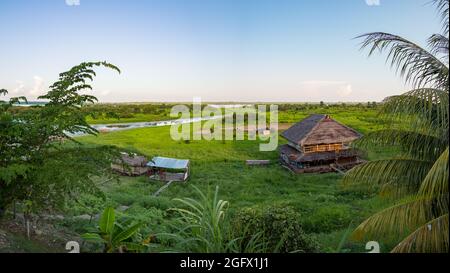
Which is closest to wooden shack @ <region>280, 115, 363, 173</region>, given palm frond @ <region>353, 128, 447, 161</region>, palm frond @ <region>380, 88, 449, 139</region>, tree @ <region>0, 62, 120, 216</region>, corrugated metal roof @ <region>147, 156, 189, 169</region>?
corrugated metal roof @ <region>147, 156, 189, 169</region>

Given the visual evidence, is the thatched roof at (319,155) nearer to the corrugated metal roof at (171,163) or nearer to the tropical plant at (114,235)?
the corrugated metal roof at (171,163)

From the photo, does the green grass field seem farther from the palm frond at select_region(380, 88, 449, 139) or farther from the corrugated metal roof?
the palm frond at select_region(380, 88, 449, 139)

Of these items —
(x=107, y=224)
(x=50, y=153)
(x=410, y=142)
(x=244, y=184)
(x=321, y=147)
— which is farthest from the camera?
(x=321, y=147)

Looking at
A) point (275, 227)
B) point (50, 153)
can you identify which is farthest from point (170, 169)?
point (275, 227)

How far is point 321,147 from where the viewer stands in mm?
7016

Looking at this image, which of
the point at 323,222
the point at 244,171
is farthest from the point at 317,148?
the point at 323,222

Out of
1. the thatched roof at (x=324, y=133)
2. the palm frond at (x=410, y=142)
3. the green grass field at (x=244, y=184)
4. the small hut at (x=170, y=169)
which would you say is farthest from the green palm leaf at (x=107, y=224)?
the thatched roof at (x=324, y=133)

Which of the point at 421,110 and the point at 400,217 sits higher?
the point at 421,110

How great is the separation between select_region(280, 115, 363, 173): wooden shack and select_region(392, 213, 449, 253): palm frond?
483cm

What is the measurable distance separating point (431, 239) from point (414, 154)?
0.75 metres

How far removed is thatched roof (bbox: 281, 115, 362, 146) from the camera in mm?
6711

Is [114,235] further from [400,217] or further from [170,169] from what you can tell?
[170,169]

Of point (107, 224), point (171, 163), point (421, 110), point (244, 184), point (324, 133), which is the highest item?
point (421, 110)

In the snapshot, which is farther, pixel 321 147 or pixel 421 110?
pixel 321 147
